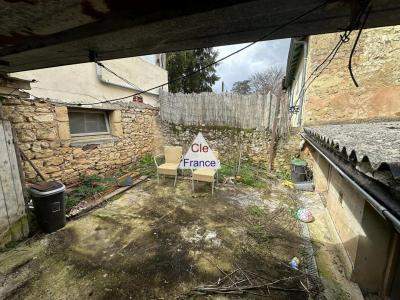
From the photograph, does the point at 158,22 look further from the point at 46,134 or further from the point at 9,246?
the point at 46,134

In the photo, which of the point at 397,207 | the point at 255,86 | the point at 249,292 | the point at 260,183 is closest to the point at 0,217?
the point at 249,292

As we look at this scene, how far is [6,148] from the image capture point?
288cm

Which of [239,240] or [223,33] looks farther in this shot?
[239,240]

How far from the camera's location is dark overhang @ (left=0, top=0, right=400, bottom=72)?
1.15 metres

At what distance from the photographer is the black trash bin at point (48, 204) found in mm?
3051

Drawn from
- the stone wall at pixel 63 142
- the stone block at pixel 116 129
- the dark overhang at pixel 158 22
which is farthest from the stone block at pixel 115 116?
the dark overhang at pixel 158 22

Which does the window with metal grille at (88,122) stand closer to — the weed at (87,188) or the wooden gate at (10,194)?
the weed at (87,188)

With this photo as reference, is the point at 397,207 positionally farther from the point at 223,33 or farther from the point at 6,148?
the point at 6,148

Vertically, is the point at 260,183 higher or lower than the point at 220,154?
lower

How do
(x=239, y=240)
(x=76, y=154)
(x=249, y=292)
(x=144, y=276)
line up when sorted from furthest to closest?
(x=76, y=154), (x=239, y=240), (x=144, y=276), (x=249, y=292)

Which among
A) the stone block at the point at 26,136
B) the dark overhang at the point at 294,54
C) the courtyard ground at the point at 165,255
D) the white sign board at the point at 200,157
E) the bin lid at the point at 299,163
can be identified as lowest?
the courtyard ground at the point at 165,255

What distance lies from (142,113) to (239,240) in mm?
5291

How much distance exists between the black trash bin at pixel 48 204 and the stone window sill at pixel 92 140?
5.35 ft

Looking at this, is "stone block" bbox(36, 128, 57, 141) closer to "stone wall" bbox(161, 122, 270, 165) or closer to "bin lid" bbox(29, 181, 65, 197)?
"bin lid" bbox(29, 181, 65, 197)
